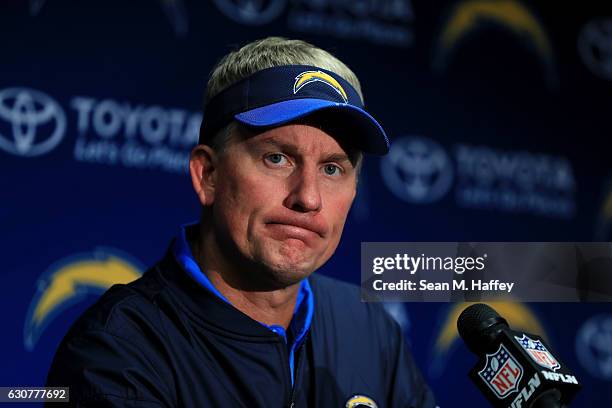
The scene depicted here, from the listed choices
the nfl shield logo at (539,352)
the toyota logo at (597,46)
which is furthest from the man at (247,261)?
the toyota logo at (597,46)

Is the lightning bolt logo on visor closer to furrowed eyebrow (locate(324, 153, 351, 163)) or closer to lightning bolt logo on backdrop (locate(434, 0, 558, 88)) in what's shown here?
furrowed eyebrow (locate(324, 153, 351, 163))

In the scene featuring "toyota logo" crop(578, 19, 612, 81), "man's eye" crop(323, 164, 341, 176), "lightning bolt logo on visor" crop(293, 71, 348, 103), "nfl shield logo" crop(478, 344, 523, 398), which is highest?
"toyota logo" crop(578, 19, 612, 81)

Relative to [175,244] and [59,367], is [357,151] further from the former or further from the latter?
[59,367]

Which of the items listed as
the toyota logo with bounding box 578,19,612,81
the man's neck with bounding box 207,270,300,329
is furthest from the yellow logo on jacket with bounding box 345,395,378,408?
the toyota logo with bounding box 578,19,612,81

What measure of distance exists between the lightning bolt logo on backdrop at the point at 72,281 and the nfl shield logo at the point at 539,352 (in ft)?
4.66

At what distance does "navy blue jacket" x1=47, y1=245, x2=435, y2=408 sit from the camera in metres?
1.03

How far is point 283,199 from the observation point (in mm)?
1092

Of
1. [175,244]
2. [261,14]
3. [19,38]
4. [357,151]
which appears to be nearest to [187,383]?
[175,244]

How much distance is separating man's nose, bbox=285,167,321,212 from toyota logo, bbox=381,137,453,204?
136 centimetres

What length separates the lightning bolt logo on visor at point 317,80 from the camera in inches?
44.5

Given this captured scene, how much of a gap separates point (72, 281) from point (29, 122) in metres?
0.40
